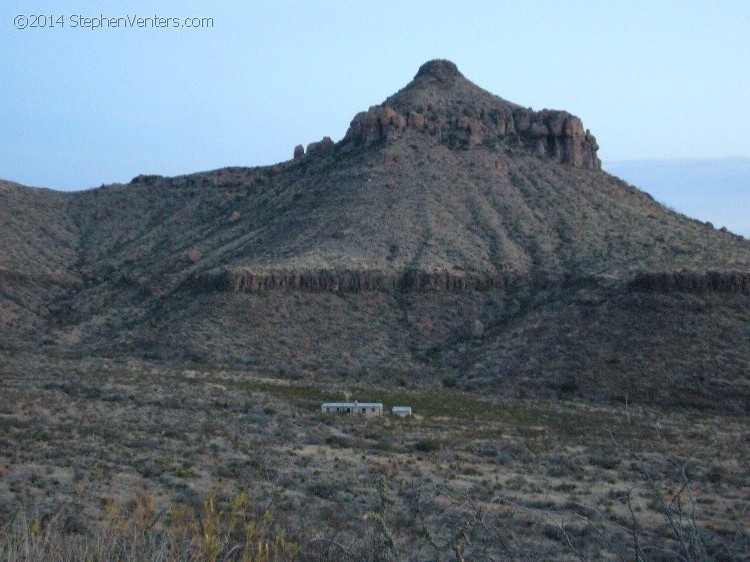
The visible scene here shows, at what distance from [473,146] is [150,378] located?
4147 centimetres

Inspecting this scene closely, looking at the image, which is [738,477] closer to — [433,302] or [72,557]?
[72,557]

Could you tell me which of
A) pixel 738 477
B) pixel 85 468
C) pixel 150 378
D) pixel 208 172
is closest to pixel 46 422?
pixel 85 468

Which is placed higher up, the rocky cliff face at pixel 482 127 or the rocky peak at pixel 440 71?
the rocky peak at pixel 440 71

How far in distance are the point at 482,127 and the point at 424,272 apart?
2428cm

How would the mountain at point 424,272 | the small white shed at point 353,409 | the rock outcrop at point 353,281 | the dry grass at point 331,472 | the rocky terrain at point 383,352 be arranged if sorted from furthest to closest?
the rock outcrop at point 353,281, the mountain at point 424,272, the small white shed at point 353,409, the rocky terrain at point 383,352, the dry grass at point 331,472

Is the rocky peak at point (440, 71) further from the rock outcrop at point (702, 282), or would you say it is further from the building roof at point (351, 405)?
the building roof at point (351, 405)

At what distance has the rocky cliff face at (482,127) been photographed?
82.1m

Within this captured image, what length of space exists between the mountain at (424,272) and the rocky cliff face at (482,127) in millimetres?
175

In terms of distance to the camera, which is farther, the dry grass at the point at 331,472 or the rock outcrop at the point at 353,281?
the rock outcrop at the point at 353,281

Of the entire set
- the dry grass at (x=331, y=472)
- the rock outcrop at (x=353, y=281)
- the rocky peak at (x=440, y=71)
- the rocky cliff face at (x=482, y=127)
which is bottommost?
the dry grass at (x=331, y=472)

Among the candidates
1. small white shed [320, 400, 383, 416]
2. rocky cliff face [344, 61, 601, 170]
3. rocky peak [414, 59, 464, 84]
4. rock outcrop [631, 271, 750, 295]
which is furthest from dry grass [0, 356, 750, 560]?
rocky peak [414, 59, 464, 84]

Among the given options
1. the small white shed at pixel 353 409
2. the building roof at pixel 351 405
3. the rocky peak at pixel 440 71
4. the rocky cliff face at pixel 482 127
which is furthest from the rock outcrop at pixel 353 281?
the rocky peak at pixel 440 71

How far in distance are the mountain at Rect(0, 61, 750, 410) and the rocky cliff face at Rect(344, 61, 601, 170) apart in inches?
6.9

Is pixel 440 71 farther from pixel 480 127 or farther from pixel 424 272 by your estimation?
pixel 424 272
